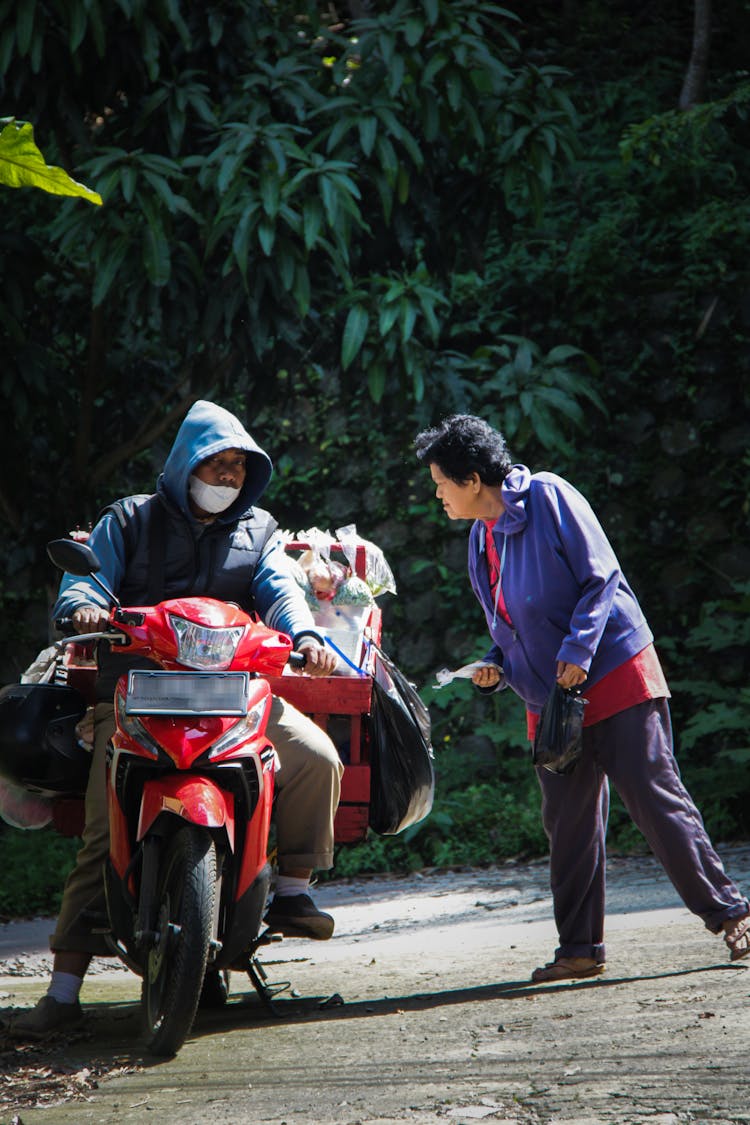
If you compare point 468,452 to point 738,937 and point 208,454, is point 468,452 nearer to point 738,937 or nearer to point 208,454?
point 208,454

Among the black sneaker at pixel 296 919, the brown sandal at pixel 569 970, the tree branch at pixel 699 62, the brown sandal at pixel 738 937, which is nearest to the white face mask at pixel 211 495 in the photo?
the black sneaker at pixel 296 919

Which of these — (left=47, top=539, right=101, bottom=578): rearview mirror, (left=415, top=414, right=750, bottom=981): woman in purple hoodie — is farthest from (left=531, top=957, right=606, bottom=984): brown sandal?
(left=47, top=539, right=101, bottom=578): rearview mirror

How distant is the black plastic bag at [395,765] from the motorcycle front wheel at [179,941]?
984 mm

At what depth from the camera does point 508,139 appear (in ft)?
23.1

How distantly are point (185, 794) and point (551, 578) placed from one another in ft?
4.54

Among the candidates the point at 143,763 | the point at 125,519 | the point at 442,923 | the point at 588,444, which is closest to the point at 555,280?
the point at 588,444

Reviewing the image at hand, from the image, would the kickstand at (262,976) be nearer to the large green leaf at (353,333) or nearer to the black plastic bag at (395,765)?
the black plastic bag at (395,765)

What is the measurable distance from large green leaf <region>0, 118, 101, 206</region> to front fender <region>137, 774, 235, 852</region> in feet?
6.33

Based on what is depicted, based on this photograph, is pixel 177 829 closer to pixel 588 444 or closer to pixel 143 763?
pixel 143 763

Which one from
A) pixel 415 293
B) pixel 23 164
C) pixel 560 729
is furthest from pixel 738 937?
pixel 415 293

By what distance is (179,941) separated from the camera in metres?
3.41

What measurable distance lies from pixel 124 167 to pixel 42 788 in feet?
11.5

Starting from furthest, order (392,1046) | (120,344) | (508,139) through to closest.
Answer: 1. (120,344)
2. (508,139)
3. (392,1046)

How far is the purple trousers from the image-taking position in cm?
410
